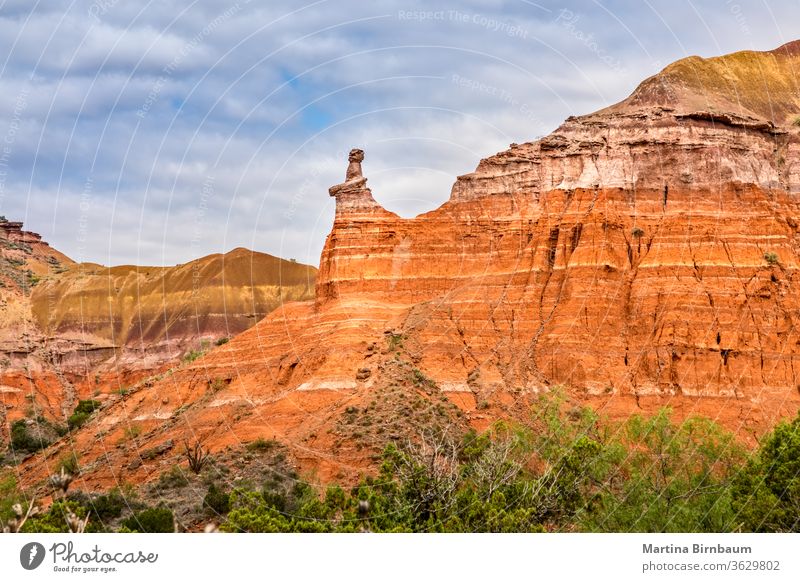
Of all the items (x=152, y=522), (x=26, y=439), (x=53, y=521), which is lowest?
(x=26, y=439)

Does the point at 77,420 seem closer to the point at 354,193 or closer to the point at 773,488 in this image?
the point at 354,193

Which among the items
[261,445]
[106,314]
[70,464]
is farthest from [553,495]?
[106,314]

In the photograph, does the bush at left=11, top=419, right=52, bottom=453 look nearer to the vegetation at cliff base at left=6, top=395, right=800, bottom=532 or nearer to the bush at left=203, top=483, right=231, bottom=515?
the bush at left=203, top=483, right=231, bottom=515

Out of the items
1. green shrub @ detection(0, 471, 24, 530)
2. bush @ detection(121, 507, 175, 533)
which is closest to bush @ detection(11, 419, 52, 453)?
green shrub @ detection(0, 471, 24, 530)

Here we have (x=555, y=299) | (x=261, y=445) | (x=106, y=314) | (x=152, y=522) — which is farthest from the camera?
(x=106, y=314)

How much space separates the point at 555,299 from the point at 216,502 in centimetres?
3262

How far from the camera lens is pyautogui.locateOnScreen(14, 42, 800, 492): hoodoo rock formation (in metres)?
74.4

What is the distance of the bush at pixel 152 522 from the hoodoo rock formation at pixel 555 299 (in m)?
15.0

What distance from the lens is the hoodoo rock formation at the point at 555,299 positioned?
74375 millimetres

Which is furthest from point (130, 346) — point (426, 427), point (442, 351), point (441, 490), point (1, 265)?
point (441, 490)

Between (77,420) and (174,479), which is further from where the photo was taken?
(77,420)

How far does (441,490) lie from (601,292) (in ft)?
130

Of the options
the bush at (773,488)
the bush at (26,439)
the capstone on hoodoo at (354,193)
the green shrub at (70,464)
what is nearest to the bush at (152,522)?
the green shrub at (70,464)

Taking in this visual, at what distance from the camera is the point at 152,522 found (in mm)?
51688
